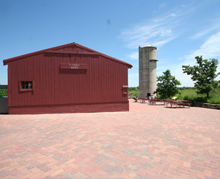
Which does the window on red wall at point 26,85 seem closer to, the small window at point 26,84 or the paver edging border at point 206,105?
the small window at point 26,84

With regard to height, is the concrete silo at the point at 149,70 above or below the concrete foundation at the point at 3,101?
above

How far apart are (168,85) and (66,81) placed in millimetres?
16043

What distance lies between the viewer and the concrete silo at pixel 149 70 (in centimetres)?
2645

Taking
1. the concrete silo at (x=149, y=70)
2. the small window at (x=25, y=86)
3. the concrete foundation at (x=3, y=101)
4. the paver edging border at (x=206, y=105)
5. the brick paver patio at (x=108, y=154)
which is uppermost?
the concrete silo at (x=149, y=70)

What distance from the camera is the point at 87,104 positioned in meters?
11.4

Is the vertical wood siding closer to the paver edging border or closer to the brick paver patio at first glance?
the brick paver patio

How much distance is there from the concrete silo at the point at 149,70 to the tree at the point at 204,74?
9.07 meters

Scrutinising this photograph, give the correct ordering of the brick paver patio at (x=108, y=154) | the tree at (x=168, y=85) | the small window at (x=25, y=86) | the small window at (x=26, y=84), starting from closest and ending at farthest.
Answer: the brick paver patio at (x=108, y=154) < the small window at (x=25, y=86) < the small window at (x=26, y=84) < the tree at (x=168, y=85)

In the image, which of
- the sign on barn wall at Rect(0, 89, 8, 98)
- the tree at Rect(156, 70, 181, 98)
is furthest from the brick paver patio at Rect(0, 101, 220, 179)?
the tree at Rect(156, 70, 181, 98)

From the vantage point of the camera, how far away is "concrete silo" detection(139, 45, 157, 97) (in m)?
26.5

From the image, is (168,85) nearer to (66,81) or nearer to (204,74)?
(204,74)

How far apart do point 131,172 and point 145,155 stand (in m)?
0.97

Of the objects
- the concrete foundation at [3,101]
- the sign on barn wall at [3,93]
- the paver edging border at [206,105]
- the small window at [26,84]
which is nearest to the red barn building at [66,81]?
the small window at [26,84]

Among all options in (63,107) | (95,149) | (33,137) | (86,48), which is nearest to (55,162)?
(95,149)
